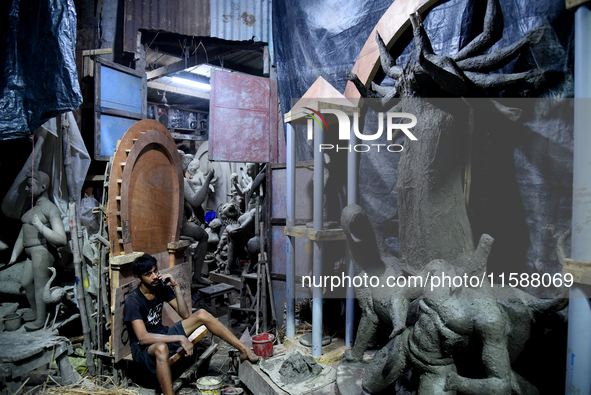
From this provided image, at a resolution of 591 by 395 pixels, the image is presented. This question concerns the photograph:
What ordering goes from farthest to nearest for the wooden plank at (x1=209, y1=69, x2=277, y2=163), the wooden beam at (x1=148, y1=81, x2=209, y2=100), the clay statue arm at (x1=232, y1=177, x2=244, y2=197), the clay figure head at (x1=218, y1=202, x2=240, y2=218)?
the wooden beam at (x1=148, y1=81, x2=209, y2=100)
the clay statue arm at (x1=232, y1=177, x2=244, y2=197)
the clay figure head at (x1=218, y1=202, x2=240, y2=218)
the wooden plank at (x1=209, y1=69, x2=277, y2=163)

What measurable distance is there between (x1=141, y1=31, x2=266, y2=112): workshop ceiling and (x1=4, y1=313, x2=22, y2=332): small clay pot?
187 inches

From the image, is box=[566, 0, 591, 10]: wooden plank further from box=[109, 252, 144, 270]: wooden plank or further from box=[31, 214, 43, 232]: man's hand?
box=[31, 214, 43, 232]: man's hand

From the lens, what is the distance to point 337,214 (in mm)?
4449

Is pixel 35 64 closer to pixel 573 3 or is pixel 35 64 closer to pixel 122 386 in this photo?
pixel 122 386

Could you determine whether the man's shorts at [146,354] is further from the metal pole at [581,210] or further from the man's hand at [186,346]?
the metal pole at [581,210]

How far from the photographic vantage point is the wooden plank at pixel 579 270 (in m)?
1.82

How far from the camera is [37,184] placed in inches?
182

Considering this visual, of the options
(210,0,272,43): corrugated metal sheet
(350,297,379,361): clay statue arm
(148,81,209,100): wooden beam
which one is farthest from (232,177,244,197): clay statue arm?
(350,297,379,361): clay statue arm

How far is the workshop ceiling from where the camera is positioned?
657cm

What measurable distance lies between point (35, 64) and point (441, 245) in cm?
466

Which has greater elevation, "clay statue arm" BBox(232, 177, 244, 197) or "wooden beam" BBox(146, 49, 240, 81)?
"wooden beam" BBox(146, 49, 240, 81)

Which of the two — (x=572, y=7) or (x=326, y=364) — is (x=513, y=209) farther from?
(x=326, y=364)

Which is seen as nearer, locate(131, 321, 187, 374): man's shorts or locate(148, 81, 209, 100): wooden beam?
locate(131, 321, 187, 374): man's shorts

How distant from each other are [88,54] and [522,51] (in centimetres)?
613
